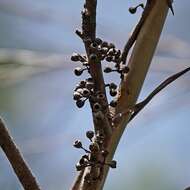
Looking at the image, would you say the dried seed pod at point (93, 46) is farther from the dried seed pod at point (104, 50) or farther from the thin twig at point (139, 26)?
the thin twig at point (139, 26)

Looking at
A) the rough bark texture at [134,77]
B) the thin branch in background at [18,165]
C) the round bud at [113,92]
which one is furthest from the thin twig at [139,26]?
the thin branch in background at [18,165]

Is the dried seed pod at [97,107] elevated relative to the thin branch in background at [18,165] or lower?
elevated

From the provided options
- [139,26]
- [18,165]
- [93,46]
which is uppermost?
[139,26]

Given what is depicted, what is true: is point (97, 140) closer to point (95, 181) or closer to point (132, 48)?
point (95, 181)

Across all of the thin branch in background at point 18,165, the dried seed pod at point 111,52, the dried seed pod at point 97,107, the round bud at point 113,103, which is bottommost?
the thin branch in background at point 18,165

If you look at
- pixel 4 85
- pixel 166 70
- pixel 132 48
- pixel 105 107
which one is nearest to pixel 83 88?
pixel 105 107

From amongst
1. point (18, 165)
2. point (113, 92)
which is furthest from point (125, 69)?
point (18, 165)

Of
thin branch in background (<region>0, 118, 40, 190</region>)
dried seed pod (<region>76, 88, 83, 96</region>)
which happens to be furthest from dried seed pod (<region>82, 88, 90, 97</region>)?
thin branch in background (<region>0, 118, 40, 190</region>)

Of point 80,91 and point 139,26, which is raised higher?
point 139,26

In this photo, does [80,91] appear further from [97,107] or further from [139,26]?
[139,26]

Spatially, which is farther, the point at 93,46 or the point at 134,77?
the point at 134,77

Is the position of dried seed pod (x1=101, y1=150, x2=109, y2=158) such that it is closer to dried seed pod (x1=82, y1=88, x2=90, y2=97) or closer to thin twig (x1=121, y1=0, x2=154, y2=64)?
dried seed pod (x1=82, y1=88, x2=90, y2=97)
